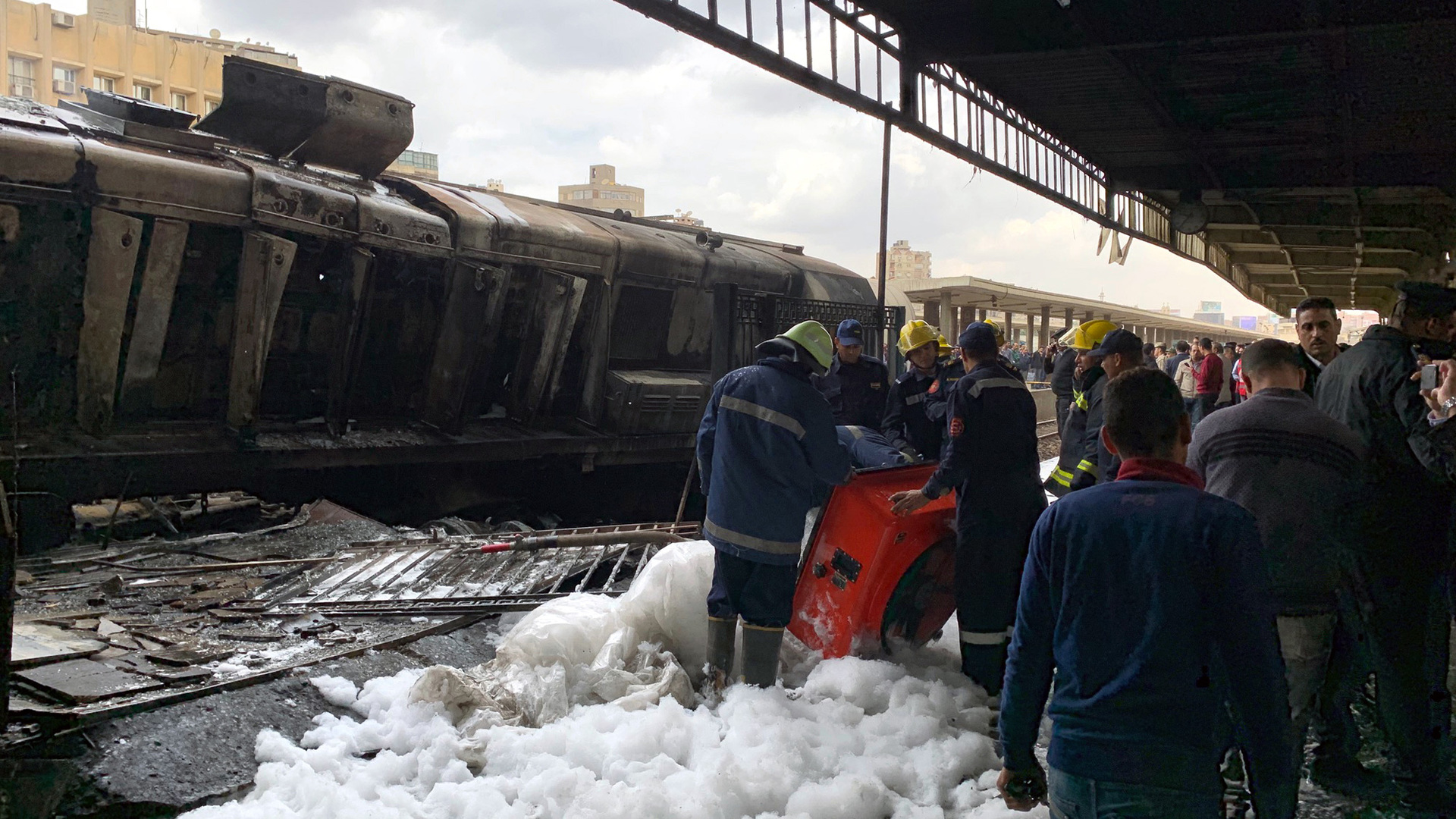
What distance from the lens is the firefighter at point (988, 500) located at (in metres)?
3.98

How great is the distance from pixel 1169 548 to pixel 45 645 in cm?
383

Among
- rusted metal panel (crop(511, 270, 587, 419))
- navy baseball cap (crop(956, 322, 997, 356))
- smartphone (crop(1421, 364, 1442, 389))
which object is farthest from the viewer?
rusted metal panel (crop(511, 270, 587, 419))

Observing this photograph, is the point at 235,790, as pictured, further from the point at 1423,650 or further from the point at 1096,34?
the point at 1096,34

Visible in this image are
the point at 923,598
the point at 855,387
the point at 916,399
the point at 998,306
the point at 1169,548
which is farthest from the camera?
the point at 998,306

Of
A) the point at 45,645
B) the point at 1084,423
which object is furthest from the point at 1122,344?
the point at 45,645

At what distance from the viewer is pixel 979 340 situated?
4.17 meters

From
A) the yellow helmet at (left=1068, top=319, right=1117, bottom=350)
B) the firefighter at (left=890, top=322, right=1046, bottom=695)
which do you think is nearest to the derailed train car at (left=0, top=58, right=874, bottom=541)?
the yellow helmet at (left=1068, top=319, right=1117, bottom=350)

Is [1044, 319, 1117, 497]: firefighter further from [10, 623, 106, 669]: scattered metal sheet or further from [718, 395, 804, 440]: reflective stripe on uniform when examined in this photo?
[10, 623, 106, 669]: scattered metal sheet

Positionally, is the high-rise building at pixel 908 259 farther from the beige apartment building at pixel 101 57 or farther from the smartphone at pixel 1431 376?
the smartphone at pixel 1431 376

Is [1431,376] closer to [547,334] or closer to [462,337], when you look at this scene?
[462,337]

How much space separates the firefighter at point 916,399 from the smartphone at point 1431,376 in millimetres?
2531

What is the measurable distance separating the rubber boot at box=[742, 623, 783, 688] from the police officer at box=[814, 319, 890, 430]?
2.21 meters

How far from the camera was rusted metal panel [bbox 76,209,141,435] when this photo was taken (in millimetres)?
6039

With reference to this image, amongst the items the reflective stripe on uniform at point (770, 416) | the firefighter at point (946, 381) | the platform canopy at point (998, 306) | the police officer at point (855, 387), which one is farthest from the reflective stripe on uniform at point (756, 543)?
the platform canopy at point (998, 306)
